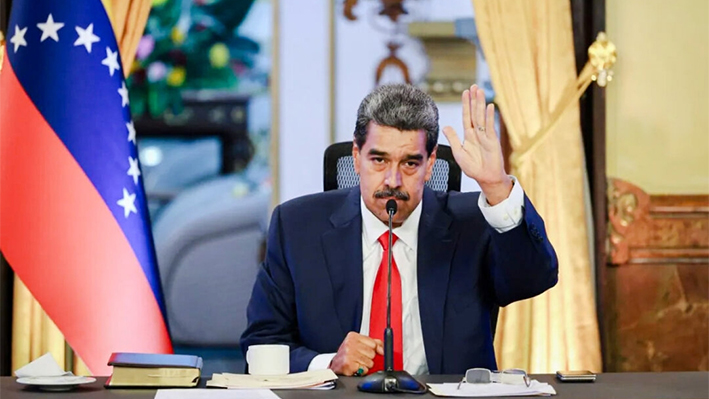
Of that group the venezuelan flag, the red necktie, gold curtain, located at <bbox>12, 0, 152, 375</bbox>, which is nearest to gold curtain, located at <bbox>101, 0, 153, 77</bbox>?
gold curtain, located at <bbox>12, 0, 152, 375</bbox>

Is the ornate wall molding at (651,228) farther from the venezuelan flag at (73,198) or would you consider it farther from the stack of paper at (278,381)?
the stack of paper at (278,381)

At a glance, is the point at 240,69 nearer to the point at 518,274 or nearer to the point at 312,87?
the point at 312,87

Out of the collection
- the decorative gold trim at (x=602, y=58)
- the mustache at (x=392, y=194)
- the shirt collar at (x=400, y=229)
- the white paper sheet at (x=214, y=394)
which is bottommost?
the white paper sheet at (x=214, y=394)

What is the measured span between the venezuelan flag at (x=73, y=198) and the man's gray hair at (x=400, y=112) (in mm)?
1209

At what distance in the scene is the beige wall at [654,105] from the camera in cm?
433

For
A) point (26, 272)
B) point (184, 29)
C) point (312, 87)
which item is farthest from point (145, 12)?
point (26, 272)

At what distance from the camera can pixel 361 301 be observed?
8.20 feet

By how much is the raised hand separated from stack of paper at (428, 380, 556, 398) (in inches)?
18.1

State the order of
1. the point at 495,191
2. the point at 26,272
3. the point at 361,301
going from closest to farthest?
the point at 495,191, the point at 361,301, the point at 26,272

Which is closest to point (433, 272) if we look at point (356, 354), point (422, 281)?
point (422, 281)

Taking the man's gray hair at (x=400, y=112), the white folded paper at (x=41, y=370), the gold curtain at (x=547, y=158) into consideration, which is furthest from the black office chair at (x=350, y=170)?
the gold curtain at (x=547, y=158)

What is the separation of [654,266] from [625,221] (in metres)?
0.22

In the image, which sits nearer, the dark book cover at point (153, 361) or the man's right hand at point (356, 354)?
the dark book cover at point (153, 361)

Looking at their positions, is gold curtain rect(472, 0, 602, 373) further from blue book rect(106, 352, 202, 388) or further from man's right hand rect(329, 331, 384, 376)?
blue book rect(106, 352, 202, 388)
